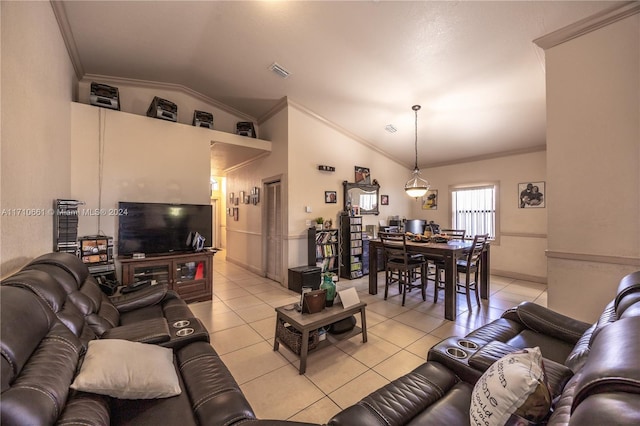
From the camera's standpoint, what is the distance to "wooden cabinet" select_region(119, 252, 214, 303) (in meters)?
3.43

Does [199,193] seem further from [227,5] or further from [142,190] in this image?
[227,5]

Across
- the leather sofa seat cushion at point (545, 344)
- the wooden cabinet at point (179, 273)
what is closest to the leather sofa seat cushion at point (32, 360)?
the leather sofa seat cushion at point (545, 344)

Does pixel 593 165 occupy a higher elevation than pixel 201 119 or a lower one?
lower

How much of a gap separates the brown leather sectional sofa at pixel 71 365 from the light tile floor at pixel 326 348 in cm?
70

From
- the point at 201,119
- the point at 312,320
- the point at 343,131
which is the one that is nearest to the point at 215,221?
the point at 201,119

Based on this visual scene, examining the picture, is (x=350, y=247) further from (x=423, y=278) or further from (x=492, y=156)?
(x=492, y=156)

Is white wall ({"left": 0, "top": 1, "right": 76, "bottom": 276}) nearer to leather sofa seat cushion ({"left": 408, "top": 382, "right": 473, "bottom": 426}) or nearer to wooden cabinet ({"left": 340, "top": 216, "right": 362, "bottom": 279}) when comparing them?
leather sofa seat cushion ({"left": 408, "top": 382, "right": 473, "bottom": 426})

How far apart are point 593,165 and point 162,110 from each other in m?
5.39

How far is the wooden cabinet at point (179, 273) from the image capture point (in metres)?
3.43

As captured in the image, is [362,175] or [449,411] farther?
[362,175]

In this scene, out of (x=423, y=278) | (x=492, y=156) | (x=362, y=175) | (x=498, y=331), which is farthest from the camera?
(x=362, y=175)

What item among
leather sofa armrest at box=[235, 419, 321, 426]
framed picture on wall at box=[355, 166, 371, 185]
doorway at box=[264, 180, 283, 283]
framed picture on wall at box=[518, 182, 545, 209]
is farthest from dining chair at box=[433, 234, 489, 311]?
leather sofa armrest at box=[235, 419, 321, 426]

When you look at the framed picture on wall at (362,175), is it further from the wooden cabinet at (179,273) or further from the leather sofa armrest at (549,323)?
the leather sofa armrest at (549,323)

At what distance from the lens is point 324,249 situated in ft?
16.1
